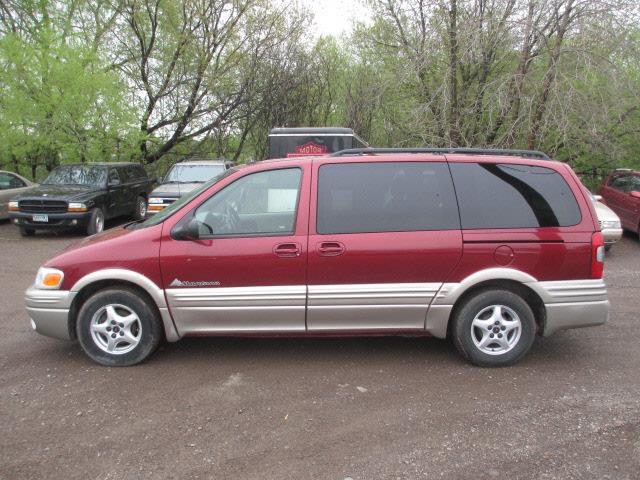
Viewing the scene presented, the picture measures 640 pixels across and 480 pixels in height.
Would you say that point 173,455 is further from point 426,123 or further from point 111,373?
point 426,123

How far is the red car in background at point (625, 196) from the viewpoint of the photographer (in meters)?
11.0

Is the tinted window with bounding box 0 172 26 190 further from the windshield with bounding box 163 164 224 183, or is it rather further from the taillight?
the taillight

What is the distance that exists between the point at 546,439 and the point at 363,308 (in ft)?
5.12

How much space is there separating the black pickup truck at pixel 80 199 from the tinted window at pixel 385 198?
28.4 ft

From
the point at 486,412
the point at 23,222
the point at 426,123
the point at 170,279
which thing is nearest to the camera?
the point at 486,412

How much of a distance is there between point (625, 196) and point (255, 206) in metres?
10.3

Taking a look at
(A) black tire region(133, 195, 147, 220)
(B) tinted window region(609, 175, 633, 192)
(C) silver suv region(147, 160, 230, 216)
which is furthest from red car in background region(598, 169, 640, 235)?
(A) black tire region(133, 195, 147, 220)

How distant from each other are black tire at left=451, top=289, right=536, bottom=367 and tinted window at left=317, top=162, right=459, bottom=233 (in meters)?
0.65

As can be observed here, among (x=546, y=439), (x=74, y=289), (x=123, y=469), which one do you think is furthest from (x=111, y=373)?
(x=546, y=439)

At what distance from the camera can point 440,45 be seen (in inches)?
506

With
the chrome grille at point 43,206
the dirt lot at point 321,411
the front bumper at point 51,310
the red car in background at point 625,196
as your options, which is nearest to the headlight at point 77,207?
the chrome grille at point 43,206

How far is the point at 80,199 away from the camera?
11086 millimetres

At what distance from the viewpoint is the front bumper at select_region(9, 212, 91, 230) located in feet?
35.7

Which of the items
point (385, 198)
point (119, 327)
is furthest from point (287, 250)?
point (119, 327)
